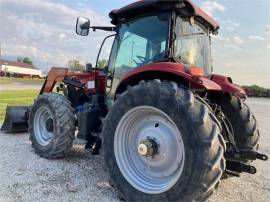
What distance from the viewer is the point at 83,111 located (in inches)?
235

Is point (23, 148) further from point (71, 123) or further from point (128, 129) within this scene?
point (128, 129)

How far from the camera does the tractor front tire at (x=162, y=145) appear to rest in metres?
3.52

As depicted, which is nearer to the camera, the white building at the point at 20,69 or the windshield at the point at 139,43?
the windshield at the point at 139,43

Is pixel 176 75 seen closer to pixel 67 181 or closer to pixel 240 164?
pixel 240 164

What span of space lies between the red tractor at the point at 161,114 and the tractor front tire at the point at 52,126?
18 mm

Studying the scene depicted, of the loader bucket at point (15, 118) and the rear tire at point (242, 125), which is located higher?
the rear tire at point (242, 125)

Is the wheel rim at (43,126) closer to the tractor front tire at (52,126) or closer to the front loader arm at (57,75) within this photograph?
the tractor front tire at (52,126)

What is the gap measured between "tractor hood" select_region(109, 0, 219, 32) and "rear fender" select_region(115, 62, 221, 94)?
3.28 ft

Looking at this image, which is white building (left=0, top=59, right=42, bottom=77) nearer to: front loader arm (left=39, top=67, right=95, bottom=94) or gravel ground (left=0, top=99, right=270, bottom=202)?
front loader arm (left=39, top=67, right=95, bottom=94)

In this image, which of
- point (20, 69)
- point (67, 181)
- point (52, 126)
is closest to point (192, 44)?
point (67, 181)

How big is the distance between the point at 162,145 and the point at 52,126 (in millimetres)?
3025

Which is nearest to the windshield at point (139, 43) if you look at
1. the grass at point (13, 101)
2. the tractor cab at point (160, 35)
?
the tractor cab at point (160, 35)

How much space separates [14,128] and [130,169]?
4874mm

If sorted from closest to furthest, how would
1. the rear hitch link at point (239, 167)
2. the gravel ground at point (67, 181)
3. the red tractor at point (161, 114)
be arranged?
the red tractor at point (161, 114) → the rear hitch link at point (239, 167) → the gravel ground at point (67, 181)
